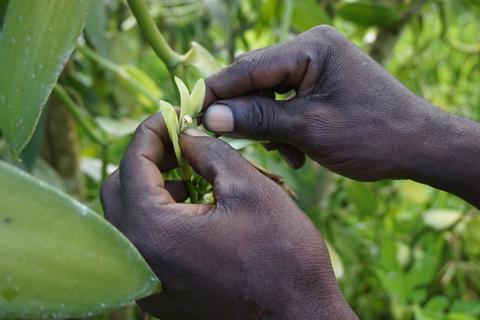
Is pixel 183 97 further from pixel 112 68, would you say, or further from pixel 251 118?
pixel 112 68

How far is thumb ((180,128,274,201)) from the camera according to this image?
468 mm

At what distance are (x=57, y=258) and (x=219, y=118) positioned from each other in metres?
0.25

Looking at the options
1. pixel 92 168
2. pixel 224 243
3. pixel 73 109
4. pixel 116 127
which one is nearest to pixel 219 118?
pixel 224 243

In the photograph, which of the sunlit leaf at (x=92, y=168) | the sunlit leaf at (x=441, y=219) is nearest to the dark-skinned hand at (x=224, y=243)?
the sunlit leaf at (x=92, y=168)

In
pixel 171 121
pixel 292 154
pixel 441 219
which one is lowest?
pixel 441 219

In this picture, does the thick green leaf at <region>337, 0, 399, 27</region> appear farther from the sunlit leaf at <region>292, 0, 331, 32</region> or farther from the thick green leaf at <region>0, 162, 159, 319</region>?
the thick green leaf at <region>0, 162, 159, 319</region>

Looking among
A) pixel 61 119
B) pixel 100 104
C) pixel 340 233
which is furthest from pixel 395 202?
pixel 61 119

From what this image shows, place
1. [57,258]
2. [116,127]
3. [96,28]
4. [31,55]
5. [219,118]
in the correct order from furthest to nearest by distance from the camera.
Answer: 1. [116,127]
2. [96,28]
3. [219,118]
4. [31,55]
5. [57,258]

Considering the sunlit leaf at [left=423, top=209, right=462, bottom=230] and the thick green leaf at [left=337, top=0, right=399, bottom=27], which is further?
the sunlit leaf at [left=423, top=209, right=462, bottom=230]

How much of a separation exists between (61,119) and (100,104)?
239 mm

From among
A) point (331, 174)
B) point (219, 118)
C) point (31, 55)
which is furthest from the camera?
point (331, 174)

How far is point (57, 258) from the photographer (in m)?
0.35

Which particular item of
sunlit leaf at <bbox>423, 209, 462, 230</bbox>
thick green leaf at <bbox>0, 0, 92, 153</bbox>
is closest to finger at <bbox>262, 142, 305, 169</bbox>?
thick green leaf at <bbox>0, 0, 92, 153</bbox>

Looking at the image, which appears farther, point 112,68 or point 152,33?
point 112,68
